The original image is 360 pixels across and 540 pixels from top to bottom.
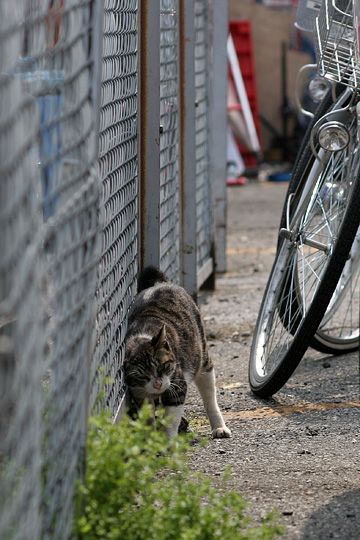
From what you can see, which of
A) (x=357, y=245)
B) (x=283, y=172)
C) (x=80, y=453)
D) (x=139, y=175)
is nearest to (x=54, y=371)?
(x=80, y=453)

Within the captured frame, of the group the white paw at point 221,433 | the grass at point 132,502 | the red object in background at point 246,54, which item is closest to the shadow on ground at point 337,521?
the grass at point 132,502

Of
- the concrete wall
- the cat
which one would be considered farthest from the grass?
the concrete wall

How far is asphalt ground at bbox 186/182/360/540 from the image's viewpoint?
374 centimetres

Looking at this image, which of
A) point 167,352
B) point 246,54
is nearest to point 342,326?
point 167,352

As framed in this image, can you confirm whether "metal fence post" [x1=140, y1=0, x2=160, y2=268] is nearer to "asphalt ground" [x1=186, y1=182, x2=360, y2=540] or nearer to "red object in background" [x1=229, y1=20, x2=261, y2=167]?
"asphalt ground" [x1=186, y1=182, x2=360, y2=540]

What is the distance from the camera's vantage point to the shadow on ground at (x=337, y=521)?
11.5 ft

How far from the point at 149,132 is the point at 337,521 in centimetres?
211

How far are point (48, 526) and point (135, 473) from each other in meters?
0.41

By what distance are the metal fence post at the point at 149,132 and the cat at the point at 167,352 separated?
0.16m

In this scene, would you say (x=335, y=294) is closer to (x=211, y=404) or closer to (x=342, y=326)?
(x=342, y=326)

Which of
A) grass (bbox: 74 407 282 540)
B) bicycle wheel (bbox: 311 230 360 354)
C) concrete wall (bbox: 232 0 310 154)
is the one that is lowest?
concrete wall (bbox: 232 0 310 154)

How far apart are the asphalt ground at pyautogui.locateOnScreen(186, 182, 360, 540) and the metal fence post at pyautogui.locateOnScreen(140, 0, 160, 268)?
2.53 ft

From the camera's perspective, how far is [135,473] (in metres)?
3.02

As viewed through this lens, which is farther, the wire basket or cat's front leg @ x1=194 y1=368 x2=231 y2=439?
the wire basket
